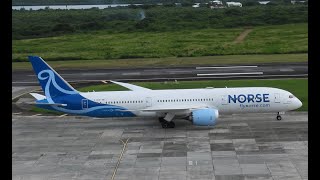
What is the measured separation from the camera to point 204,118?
33.4 metres

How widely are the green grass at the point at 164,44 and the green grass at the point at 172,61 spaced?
8.68 ft

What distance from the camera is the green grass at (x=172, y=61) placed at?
70.3 meters

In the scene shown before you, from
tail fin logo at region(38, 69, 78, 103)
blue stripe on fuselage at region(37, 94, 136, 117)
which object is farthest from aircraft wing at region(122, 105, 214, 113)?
tail fin logo at region(38, 69, 78, 103)

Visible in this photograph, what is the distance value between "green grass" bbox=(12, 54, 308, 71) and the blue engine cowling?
36.3 m

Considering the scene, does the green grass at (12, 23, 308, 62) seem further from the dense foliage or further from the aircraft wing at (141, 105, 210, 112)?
the aircraft wing at (141, 105, 210, 112)

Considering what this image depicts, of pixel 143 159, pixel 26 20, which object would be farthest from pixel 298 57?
pixel 26 20

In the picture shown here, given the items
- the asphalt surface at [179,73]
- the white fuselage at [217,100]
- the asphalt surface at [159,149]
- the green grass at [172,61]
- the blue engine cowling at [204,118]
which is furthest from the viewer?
the green grass at [172,61]

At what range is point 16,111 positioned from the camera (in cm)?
4334

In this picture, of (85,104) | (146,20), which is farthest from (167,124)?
(146,20)

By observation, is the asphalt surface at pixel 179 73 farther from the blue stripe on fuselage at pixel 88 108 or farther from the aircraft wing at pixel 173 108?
the aircraft wing at pixel 173 108

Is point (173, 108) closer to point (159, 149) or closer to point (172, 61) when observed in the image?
point (159, 149)

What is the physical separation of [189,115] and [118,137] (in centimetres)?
547

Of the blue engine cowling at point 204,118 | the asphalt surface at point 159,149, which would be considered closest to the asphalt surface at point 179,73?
the asphalt surface at point 159,149

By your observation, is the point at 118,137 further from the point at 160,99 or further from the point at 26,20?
the point at 26,20
